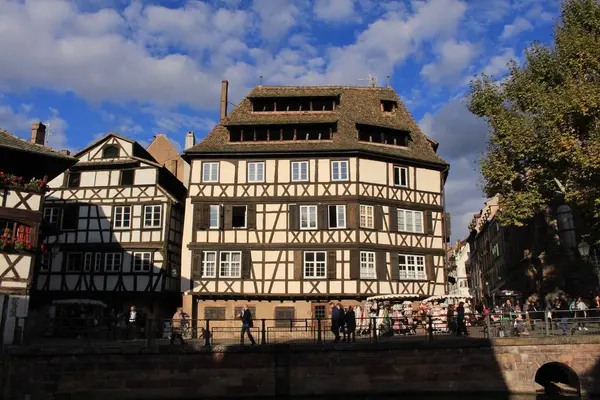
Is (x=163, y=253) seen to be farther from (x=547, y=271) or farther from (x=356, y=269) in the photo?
(x=547, y=271)

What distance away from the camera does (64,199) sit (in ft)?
115

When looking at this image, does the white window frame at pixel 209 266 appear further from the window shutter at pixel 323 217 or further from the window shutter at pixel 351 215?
the window shutter at pixel 351 215

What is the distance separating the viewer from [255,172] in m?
33.3

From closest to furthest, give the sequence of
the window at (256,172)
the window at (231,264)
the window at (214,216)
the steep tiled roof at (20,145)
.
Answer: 1. the steep tiled roof at (20,145)
2. the window at (231,264)
3. the window at (214,216)
4. the window at (256,172)

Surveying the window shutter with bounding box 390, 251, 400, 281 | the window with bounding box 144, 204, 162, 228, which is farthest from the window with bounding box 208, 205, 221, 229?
the window shutter with bounding box 390, 251, 400, 281

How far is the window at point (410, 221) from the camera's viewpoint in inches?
1308

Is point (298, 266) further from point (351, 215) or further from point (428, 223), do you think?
point (428, 223)

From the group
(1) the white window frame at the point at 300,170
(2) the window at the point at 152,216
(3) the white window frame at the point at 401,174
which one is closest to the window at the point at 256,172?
(1) the white window frame at the point at 300,170

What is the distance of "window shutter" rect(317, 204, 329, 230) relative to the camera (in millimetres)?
31953

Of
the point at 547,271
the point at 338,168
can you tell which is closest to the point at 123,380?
the point at 338,168

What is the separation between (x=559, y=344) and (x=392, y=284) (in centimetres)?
1198

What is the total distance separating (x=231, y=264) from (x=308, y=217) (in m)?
5.01

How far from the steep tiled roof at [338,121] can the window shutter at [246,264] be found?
5.91 meters

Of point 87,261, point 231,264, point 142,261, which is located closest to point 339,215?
point 231,264
